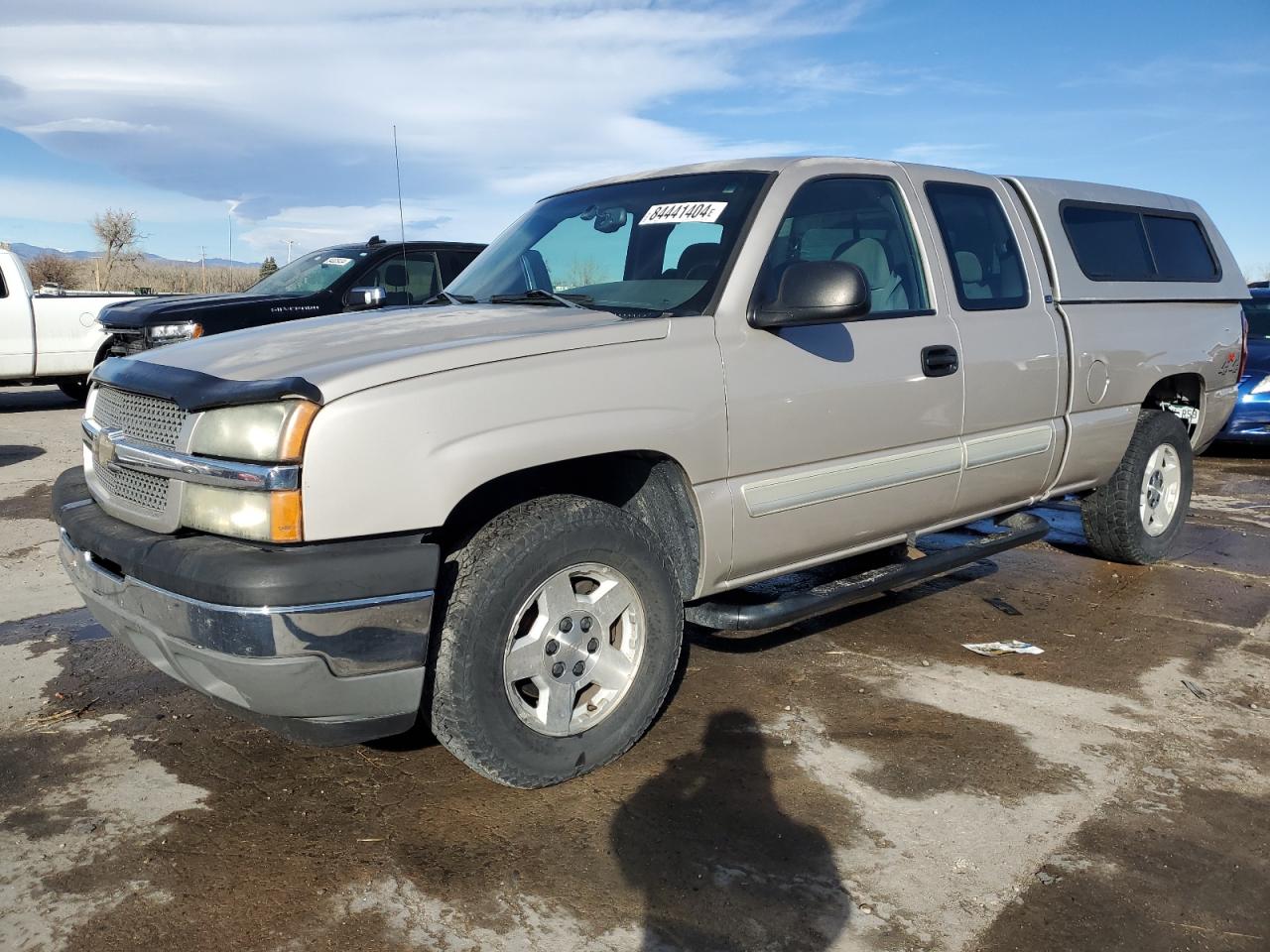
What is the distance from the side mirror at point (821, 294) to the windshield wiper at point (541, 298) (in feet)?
2.54

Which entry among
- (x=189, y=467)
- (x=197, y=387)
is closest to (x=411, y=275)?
(x=197, y=387)

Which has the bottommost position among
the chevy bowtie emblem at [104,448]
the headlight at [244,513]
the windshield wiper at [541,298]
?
the headlight at [244,513]

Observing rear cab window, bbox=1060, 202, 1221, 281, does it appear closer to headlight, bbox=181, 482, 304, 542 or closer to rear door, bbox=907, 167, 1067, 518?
rear door, bbox=907, 167, 1067, 518

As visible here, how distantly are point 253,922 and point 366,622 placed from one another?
75cm

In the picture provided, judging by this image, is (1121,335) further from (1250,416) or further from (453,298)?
A: (1250,416)

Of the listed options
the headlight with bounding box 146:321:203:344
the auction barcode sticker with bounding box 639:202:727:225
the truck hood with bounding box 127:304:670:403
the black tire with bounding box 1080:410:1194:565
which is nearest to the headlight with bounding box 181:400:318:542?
the truck hood with bounding box 127:304:670:403

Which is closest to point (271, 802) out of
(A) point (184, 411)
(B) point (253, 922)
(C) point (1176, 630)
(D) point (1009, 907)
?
(B) point (253, 922)

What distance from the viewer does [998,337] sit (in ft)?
14.6

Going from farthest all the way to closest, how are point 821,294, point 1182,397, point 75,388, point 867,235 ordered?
point 75,388
point 1182,397
point 867,235
point 821,294

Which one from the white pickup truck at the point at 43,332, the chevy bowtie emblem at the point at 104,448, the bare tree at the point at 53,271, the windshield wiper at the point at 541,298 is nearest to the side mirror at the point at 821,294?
the windshield wiper at the point at 541,298

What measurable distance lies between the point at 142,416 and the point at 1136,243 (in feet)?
16.2

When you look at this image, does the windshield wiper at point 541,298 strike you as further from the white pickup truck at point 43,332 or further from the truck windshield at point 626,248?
the white pickup truck at point 43,332

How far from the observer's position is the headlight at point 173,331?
8477mm

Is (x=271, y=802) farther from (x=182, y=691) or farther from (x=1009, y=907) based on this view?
(x=1009, y=907)
